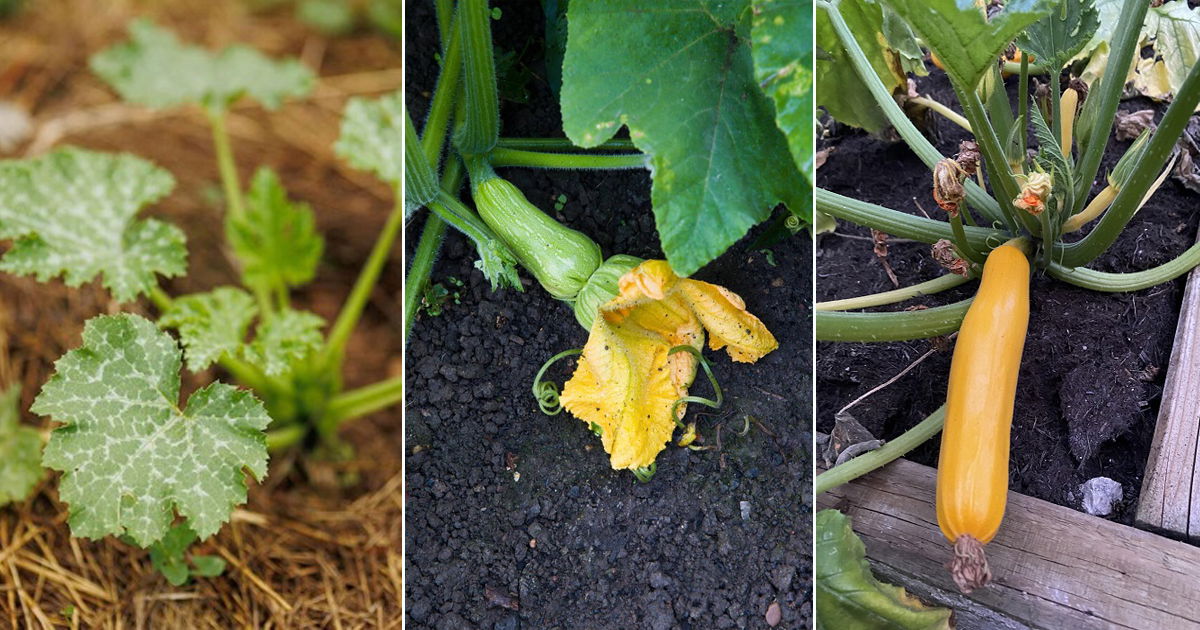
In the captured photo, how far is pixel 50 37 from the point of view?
2080 millimetres

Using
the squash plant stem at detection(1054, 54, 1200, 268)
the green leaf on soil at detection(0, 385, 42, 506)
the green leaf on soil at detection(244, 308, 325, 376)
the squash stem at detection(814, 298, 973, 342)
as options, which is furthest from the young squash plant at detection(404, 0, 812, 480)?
the green leaf on soil at detection(0, 385, 42, 506)

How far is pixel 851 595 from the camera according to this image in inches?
53.6

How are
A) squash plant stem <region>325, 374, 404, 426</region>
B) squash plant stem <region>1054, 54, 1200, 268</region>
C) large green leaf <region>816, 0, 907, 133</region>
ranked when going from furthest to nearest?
squash plant stem <region>325, 374, 404, 426</region> → large green leaf <region>816, 0, 907, 133</region> → squash plant stem <region>1054, 54, 1200, 268</region>

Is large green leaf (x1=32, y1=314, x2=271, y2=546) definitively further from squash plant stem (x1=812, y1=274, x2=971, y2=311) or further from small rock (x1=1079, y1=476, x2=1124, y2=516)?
small rock (x1=1079, y1=476, x2=1124, y2=516)

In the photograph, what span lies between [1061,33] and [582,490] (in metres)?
0.94

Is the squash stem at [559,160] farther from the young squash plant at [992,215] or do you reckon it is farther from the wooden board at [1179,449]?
the wooden board at [1179,449]

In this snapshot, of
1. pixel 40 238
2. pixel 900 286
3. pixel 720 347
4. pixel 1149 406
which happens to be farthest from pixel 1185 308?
pixel 40 238

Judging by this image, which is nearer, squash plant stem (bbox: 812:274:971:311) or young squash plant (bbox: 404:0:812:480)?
young squash plant (bbox: 404:0:812:480)

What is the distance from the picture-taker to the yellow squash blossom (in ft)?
4.42

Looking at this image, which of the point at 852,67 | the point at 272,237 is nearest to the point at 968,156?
the point at 852,67

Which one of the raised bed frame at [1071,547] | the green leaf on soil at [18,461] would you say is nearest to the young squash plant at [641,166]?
the raised bed frame at [1071,547]

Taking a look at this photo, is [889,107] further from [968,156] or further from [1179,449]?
[1179,449]

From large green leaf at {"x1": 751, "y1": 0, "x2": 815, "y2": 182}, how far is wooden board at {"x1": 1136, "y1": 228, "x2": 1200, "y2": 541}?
0.78 metres

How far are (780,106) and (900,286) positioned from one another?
0.78 metres
